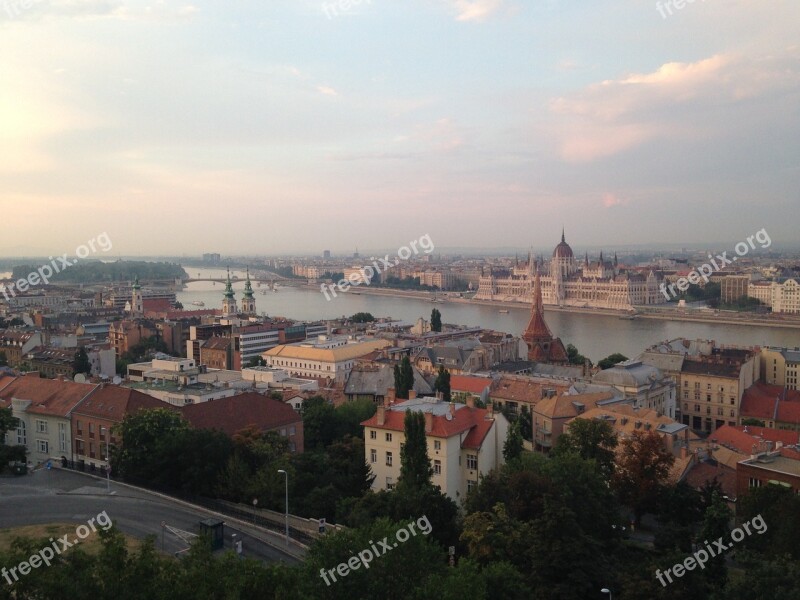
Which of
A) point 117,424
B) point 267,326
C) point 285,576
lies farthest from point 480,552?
point 267,326

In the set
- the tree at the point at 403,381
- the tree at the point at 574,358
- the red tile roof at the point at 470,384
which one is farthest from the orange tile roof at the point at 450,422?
the tree at the point at 574,358

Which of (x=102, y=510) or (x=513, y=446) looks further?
(x=513, y=446)

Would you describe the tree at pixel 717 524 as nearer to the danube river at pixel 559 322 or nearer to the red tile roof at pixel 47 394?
the red tile roof at pixel 47 394

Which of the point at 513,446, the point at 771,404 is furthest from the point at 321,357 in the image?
the point at 513,446

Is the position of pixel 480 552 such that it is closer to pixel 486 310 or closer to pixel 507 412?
pixel 507 412

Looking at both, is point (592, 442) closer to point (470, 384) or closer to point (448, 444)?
point (448, 444)
